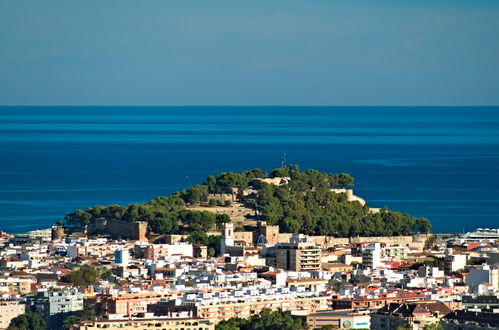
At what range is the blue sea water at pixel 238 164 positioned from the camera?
8088 cm

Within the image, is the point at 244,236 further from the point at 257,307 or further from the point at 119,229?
the point at 257,307

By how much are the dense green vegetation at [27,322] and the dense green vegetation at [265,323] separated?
4.35 metres

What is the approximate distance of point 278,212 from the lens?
63969 mm

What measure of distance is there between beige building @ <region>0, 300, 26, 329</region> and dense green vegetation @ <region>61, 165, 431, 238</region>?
51.7 feet

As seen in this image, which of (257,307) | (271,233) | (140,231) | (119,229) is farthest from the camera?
(119,229)

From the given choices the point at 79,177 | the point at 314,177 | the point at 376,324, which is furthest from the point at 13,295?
the point at 79,177

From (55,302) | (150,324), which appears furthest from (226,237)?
(150,324)

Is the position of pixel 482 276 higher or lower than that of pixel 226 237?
lower

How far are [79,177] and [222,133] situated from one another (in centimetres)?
6723

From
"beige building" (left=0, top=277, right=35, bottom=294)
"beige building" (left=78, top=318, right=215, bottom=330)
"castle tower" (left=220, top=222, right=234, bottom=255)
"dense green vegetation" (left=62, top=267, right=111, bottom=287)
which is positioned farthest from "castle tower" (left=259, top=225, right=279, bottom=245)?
"beige building" (left=78, top=318, right=215, bottom=330)

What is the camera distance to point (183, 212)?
6272 cm

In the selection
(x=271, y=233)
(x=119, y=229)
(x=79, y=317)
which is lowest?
(x=79, y=317)

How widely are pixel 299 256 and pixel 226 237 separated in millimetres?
4429

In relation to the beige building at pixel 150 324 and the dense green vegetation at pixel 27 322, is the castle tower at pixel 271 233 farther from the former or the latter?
the beige building at pixel 150 324
